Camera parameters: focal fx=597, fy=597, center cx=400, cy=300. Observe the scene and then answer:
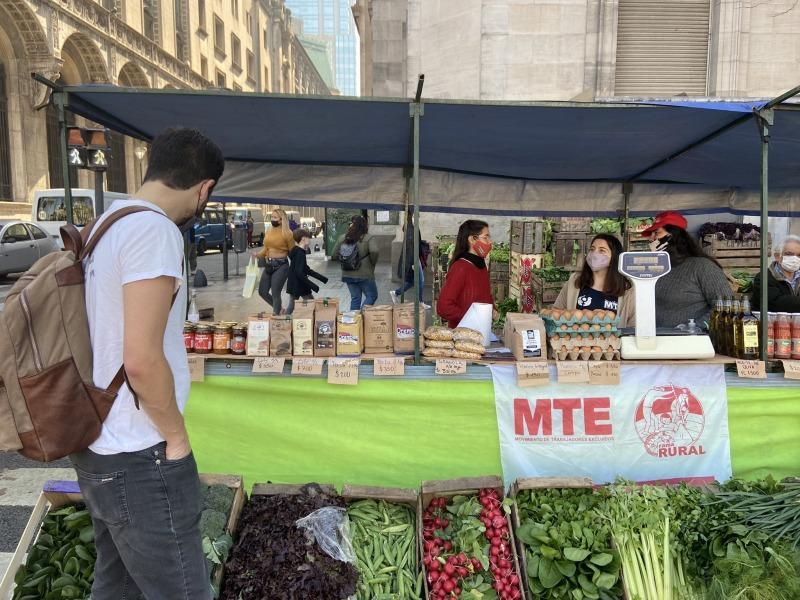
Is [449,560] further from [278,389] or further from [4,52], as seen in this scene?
[4,52]

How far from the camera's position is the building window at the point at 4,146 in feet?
71.7

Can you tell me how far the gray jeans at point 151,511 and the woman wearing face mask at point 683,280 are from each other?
383cm

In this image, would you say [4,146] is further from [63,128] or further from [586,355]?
[586,355]

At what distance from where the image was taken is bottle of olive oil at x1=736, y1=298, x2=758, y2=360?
365 cm

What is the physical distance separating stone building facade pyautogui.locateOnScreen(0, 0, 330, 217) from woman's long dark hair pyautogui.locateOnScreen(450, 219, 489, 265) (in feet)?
35.4

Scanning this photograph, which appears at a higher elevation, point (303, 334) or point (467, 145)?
point (467, 145)

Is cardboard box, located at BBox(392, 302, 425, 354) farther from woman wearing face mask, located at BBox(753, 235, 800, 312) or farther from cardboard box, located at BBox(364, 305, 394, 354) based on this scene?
woman wearing face mask, located at BBox(753, 235, 800, 312)

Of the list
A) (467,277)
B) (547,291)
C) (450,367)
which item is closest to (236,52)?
(547,291)

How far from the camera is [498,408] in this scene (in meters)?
3.56

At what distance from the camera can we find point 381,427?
3.62 meters

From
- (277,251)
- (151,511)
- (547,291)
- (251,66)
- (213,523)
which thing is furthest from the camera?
(251,66)

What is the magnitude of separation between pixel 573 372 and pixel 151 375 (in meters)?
2.53

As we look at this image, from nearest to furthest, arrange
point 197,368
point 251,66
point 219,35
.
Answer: point 197,368
point 219,35
point 251,66

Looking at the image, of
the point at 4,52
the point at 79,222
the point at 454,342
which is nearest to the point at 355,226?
the point at 454,342
